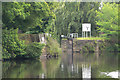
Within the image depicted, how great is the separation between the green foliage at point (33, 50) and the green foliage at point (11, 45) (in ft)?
2.05

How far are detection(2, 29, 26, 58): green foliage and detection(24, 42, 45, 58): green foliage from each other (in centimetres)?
62

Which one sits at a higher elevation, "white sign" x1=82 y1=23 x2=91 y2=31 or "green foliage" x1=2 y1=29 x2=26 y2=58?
"white sign" x1=82 y1=23 x2=91 y2=31

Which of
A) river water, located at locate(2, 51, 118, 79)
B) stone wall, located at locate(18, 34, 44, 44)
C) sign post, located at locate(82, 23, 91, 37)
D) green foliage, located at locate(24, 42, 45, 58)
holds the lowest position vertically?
river water, located at locate(2, 51, 118, 79)

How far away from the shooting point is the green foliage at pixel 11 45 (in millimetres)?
20125

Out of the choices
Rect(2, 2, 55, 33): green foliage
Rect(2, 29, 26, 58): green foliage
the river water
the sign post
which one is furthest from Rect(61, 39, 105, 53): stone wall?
the river water

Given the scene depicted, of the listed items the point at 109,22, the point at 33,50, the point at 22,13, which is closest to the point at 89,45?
the point at 109,22

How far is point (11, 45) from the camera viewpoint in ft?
67.2

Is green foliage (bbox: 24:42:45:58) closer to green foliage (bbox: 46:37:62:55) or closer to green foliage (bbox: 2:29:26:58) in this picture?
green foliage (bbox: 2:29:26:58)

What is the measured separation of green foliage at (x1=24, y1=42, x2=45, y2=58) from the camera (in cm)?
2205

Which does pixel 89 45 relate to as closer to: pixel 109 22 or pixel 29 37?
pixel 109 22

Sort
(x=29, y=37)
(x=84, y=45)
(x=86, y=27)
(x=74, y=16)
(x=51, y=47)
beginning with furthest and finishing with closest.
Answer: (x=74, y=16), (x=86, y=27), (x=84, y=45), (x=51, y=47), (x=29, y=37)

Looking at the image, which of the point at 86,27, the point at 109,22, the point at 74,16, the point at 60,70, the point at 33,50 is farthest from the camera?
the point at 74,16

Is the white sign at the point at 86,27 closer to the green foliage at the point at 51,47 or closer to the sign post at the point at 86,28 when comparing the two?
the sign post at the point at 86,28

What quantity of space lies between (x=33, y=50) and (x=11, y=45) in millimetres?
2373
